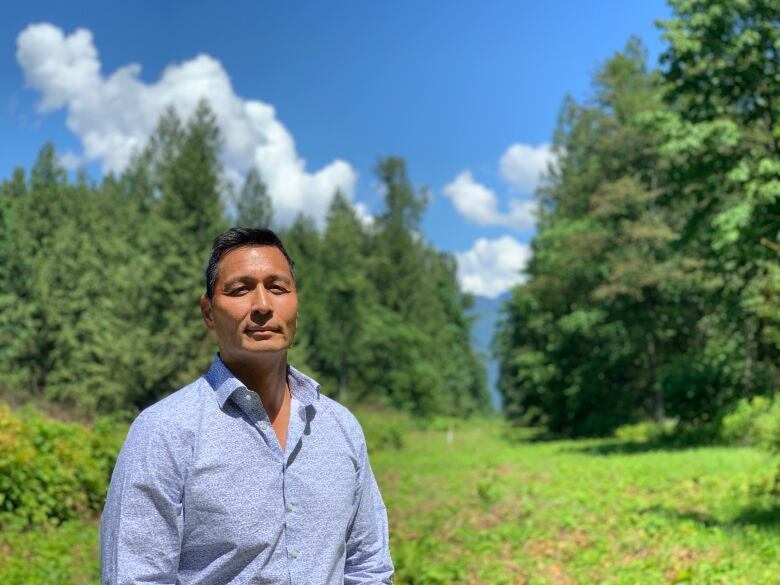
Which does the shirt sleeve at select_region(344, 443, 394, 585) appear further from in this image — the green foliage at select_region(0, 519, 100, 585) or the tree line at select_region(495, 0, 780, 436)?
the tree line at select_region(495, 0, 780, 436)

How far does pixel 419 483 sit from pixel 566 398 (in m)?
24.7

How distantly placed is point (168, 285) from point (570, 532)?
23.3 m

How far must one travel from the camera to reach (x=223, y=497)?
2080 mm

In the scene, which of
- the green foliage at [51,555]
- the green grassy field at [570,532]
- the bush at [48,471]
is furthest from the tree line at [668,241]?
the bush at [48,471]

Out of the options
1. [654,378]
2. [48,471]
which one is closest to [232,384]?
[48,471]

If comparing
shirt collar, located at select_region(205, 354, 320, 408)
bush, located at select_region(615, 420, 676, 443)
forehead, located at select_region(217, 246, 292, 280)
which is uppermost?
forehead, located at select_region(217, 246, 292, 280)

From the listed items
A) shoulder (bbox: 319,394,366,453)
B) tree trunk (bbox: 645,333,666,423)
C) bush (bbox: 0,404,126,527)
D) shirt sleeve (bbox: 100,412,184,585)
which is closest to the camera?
shirt sleeve (bbox: 100,412,184,585)

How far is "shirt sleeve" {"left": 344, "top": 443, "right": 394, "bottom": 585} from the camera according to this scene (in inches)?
96.0

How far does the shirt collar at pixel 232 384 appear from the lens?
2166mm

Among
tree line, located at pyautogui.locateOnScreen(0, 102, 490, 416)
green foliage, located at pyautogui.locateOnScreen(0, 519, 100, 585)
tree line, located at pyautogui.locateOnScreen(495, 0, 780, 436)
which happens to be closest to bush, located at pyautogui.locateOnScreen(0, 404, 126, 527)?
green foliage, located at pyautogui.locateOnScreen(0, 519, 100, 585)

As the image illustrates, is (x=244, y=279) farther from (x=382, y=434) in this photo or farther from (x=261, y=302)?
(x=382, y=434)

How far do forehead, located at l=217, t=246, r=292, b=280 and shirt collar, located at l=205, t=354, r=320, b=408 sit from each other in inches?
9.9

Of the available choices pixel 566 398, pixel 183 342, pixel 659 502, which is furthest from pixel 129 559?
pixel 566 398

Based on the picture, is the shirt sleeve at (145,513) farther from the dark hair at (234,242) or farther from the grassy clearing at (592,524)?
the grassy clearing at (592,524)
